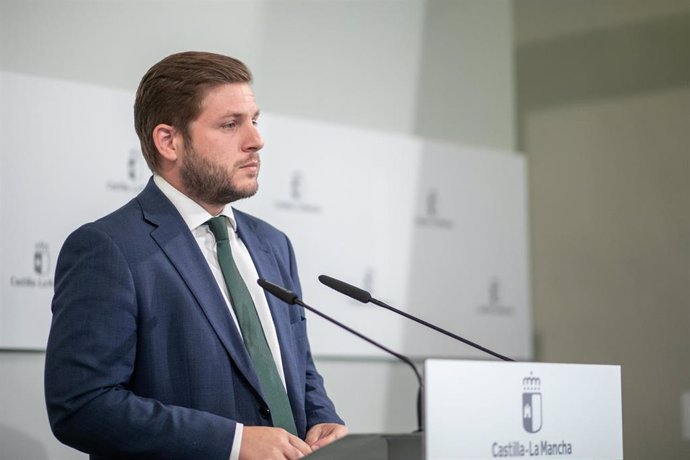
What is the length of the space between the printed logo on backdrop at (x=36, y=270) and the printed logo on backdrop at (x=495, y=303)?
2.10 meters

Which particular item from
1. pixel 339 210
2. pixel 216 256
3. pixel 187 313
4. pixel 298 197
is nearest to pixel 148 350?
pixel 187 313

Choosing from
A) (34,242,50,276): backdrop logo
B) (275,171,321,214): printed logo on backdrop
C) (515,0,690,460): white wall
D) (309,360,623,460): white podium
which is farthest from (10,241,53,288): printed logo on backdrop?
(515,0,690,460): white wall

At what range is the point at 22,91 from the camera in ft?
10.7

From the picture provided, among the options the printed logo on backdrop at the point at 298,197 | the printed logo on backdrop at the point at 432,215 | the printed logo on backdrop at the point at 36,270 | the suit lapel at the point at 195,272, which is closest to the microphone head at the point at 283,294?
the suit lapel at the point at 195,272

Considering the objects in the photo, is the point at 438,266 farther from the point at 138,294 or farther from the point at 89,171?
the point at 138,294

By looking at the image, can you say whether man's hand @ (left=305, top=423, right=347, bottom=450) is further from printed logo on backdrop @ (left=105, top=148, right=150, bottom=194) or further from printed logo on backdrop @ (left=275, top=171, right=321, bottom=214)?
printed logo on backdrop @ (left=275, top=171, right=321, bottom=214)

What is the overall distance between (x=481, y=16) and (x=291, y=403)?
301cm

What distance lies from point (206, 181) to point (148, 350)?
48cm

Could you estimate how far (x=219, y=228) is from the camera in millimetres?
2445

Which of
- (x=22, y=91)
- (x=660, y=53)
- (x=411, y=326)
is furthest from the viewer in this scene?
(x=660, y=53)

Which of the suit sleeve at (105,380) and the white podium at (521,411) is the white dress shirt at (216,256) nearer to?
the suit sleeve at (105,380)

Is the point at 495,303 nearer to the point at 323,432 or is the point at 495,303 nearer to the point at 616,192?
the point at 616,192

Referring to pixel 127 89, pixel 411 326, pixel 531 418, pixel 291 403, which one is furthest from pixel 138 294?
pixel 411 326

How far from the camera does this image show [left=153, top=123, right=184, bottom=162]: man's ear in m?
2.48
